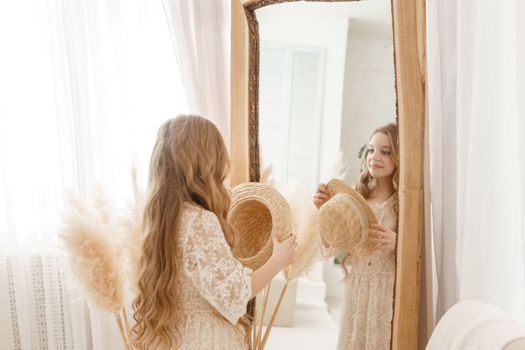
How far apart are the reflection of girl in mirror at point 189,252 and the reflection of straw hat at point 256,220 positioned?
28cm

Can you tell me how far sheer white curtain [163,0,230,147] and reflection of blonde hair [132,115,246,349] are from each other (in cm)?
68

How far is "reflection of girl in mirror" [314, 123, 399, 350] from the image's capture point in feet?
4.74

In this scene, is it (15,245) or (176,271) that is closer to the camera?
(176,271)

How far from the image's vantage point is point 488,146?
1.21 meters

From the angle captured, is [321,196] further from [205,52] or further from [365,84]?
[205,52]

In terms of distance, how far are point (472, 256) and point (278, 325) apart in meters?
0.89

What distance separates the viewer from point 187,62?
6.63 ft

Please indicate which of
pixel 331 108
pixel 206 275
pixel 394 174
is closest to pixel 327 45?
pixel 331 108

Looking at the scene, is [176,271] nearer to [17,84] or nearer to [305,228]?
[305,228]

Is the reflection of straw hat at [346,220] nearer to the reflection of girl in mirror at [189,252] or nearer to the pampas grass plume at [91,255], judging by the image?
the reflection of girl in mirror at [189,252]

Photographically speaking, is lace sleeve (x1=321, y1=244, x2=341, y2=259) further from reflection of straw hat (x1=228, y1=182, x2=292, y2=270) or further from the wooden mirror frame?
the wooden mirror frame

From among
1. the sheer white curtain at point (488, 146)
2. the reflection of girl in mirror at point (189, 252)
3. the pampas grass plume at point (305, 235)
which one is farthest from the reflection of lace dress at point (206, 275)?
the sheer white curtain at point (488, 146)

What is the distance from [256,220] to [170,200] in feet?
A: 1.88

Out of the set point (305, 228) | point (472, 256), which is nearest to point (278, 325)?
point (305, 228)
